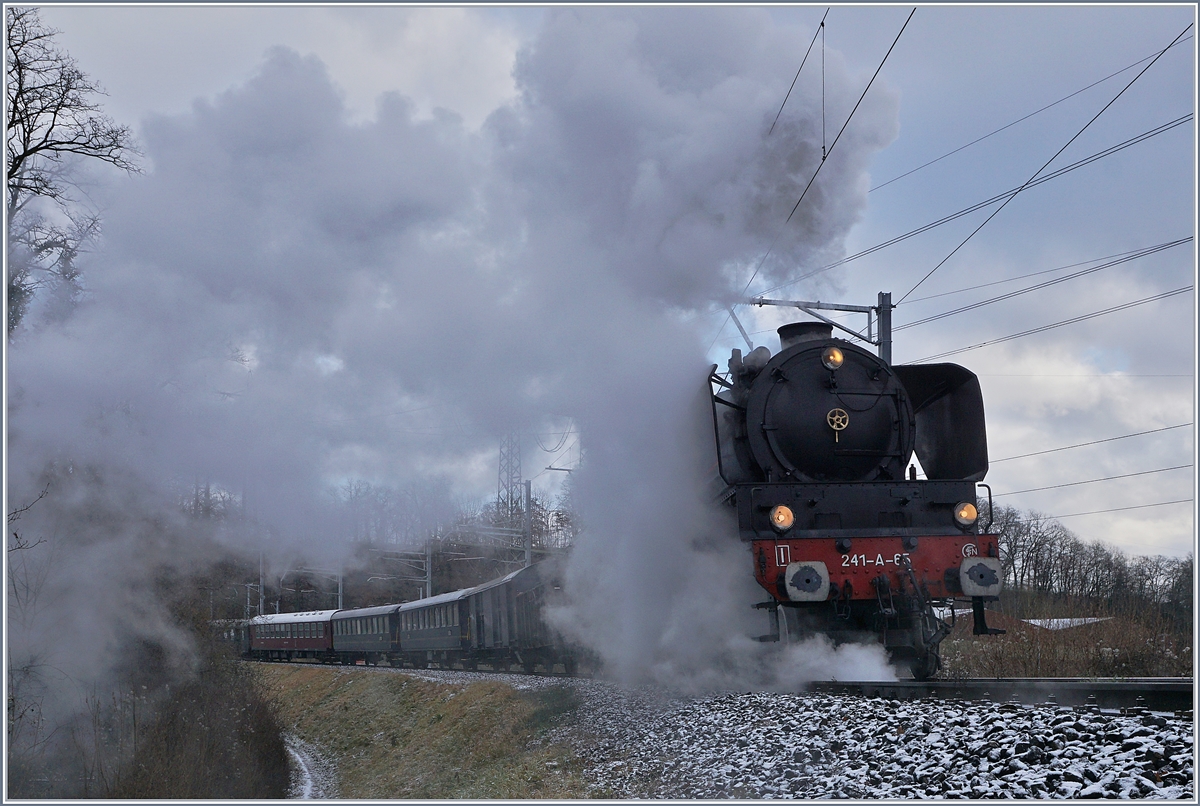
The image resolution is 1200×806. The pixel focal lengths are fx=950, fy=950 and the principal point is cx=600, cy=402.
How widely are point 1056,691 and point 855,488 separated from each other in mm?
3001

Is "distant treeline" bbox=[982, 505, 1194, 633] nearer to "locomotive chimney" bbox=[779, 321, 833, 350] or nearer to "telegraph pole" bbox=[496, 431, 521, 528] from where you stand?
"telegraph pole" bbox=[496, 431, 521, 528]

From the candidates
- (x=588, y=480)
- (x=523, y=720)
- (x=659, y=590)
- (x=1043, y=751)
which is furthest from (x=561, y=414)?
(x=1043, y=751)

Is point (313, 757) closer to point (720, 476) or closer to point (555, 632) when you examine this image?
point (555, 632)

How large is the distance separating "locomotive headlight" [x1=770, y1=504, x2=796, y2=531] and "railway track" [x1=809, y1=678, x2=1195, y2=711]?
149 cm

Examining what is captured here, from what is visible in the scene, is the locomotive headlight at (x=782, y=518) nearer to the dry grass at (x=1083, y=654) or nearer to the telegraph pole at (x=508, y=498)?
the dry grass at (x=1083, y=654)

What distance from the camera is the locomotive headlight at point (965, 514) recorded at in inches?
374

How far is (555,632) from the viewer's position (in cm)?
1614

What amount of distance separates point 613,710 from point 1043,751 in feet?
19.1

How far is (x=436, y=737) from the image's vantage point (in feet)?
48.6

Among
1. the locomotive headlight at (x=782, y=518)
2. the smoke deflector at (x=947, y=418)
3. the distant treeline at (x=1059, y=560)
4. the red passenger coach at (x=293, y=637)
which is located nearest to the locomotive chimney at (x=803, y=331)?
the smoke deflector at (x=947, y=418)

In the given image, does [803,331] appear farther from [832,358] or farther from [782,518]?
[782,518]

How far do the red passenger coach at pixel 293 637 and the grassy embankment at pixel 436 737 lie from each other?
6.43m

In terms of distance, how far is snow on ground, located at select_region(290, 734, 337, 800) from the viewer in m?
14.0

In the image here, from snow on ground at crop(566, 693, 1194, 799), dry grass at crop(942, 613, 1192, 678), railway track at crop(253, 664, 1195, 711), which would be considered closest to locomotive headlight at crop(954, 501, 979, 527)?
railway track at crop(253, 664, 1195, 711)
